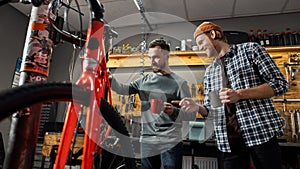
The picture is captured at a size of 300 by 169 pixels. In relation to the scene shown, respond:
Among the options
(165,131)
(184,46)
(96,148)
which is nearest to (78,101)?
(96,148)

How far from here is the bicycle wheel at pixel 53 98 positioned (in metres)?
0.35

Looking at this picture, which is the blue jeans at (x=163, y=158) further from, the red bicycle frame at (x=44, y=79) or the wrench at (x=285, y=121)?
the wrench at (x=285, y=121)

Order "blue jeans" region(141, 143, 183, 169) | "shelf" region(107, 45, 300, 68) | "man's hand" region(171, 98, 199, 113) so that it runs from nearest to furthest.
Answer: "man's hand" region(171, 98, 199, 113)
"blue jeans" region(141, 143, 183, 169)
"shelf" region(107, 45, 300, 68)

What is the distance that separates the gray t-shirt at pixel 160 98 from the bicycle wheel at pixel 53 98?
0.54 metres

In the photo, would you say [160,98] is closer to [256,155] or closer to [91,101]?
[256,155]

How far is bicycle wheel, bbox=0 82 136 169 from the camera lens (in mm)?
346

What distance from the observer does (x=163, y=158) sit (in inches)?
45.5

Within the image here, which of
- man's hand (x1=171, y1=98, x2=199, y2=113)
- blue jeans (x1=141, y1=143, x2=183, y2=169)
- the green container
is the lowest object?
blue jeans (x1=141, y1=143, x2=183, y2=169)

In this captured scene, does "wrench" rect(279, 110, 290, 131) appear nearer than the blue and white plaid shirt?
No

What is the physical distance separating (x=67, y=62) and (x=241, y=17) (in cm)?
239

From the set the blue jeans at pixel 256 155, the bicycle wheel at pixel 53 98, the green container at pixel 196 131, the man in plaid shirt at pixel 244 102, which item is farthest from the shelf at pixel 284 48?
the bicycle wheel at pixel 53 98

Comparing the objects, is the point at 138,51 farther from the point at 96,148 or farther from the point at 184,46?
the point at 96,148

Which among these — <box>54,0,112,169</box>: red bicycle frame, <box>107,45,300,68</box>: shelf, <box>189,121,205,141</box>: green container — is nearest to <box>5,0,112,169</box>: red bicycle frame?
<box>54,0,112,169</box>: red bicycle frame

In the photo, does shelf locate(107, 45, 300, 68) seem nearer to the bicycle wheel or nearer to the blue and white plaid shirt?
the blue and white plaid shirt
